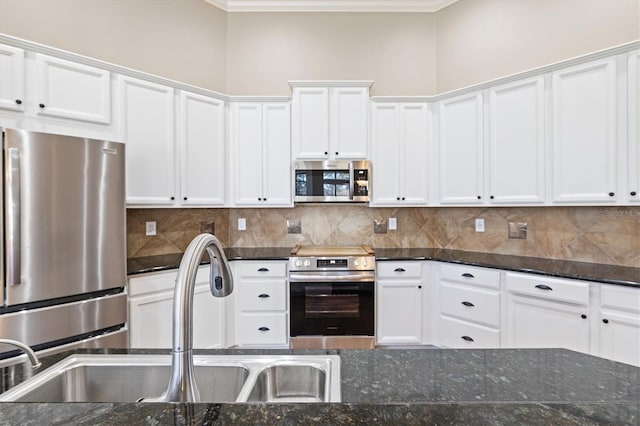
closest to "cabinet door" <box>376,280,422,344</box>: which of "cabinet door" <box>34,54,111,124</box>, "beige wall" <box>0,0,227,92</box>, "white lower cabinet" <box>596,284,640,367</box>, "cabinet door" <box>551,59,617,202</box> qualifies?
"white lower cabinet" <box>596,284,640,367</box>

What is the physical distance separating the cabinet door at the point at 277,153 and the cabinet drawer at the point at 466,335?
1.95 m

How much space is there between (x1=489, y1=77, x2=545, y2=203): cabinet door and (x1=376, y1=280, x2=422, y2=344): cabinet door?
1170 mm

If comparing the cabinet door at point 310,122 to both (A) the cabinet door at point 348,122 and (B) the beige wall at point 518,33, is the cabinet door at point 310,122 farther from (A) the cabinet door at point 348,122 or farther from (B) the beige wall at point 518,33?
(B) the beige wall at point 518,33

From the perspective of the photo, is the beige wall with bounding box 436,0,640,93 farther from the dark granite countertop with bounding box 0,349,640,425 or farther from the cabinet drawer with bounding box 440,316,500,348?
the dark granite countertop with bounding box 0,349,640,425

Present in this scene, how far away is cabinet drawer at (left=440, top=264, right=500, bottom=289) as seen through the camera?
258cm

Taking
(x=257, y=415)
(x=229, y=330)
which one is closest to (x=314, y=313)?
(x=229, y=330)

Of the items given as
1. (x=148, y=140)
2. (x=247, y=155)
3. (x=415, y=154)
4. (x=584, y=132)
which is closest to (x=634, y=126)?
(x=584, y=132)

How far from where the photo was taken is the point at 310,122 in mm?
3275

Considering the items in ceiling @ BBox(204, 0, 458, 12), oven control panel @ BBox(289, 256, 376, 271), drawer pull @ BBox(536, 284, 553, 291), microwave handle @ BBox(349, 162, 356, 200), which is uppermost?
ceiling @ BBox(204, 0, 458, 12)

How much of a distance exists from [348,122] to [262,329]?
88.6 inches

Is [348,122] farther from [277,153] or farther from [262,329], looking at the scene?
[262,329]

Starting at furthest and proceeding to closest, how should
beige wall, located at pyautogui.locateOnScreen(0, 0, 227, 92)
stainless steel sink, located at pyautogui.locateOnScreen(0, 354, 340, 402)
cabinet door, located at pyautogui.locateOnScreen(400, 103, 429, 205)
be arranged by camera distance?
cabinet door, located at pyautogui.locateOnScreen(400, 103, 429, 205), beige wall, located at pyautogui.locateOnScreen(0, 0, 227, 92), stainless steel sink, located at pyautogui.locateOnScreen(0, 354, 340, 402)

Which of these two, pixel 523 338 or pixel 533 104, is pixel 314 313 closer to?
pixel 523 338

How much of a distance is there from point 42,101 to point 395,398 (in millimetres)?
2861
